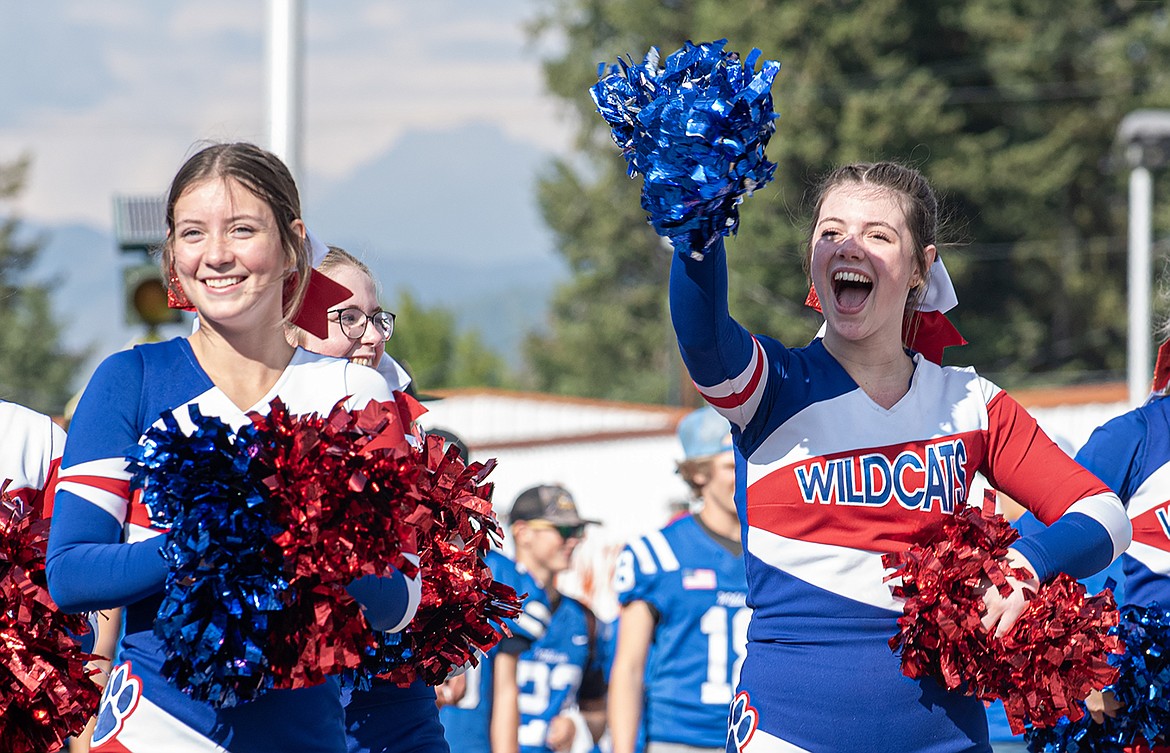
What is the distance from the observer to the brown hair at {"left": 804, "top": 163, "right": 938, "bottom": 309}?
3510 mm

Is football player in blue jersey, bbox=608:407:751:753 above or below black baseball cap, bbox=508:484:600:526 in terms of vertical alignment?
below

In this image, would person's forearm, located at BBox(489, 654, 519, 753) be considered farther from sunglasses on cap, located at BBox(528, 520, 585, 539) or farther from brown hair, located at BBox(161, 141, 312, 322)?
brown hair, located at BBox(161, 141, 312, 322)

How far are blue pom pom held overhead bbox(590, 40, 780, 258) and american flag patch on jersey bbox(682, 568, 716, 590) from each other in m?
3.64

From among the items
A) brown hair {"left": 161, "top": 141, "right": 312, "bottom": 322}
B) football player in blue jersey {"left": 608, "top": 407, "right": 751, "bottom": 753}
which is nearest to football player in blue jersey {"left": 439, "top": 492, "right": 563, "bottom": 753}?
football player in blue jersey {"left": 608, "top": 407, "right": 751, "bottom": 753}

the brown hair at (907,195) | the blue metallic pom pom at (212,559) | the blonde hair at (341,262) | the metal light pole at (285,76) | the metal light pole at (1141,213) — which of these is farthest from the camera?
the metal light pole at (1141,213)

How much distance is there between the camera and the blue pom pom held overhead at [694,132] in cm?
282

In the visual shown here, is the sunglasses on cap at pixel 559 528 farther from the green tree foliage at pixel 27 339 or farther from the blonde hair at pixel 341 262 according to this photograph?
the green tree foliage at pixel 27 339

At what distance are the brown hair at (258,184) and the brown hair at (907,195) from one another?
1145mm

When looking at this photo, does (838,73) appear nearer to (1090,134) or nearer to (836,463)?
(1090,134)

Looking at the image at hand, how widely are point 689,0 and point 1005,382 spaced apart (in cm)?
1174

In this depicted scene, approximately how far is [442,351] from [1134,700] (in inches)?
2509

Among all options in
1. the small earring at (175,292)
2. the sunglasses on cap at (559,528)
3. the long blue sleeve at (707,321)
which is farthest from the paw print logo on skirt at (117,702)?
the sunglasses on cap at (559,528)

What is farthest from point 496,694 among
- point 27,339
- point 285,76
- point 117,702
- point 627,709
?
point 27,339

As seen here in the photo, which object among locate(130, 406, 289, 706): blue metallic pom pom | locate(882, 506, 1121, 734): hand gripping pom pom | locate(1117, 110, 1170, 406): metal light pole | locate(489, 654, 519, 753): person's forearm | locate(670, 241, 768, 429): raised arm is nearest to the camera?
locate(130, 406, 289, 706): blue metallic pom pom
